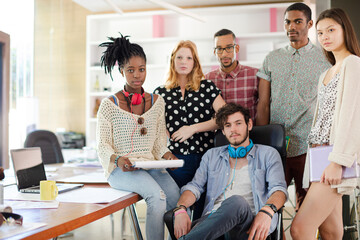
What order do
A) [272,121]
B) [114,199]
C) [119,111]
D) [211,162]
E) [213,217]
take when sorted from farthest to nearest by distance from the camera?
[272,121] → [211,162] → [119,111] → [213,217] → [114,199]

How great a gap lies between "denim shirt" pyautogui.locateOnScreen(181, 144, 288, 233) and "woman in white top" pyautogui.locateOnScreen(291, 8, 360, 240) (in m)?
0.27

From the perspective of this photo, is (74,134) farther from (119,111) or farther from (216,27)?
(119,111)

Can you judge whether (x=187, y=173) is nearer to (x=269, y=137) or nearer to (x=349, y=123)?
(x=269, y=137)

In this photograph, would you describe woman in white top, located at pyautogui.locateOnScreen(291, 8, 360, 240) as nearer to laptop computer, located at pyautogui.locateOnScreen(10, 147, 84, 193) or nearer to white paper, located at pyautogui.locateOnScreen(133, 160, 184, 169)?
white paper, located at pyautogui.locateOnScreen(133, 160, 184, 169)

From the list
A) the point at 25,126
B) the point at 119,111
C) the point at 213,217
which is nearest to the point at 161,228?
the point at 213,217

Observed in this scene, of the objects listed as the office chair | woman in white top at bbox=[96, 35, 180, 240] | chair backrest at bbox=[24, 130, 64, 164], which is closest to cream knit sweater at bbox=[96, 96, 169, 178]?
woman in white top at bbox=[96, 35, 180, 240]

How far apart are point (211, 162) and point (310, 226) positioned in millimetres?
733

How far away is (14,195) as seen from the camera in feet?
5.98

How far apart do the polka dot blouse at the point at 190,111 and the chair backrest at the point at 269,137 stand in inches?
4.6

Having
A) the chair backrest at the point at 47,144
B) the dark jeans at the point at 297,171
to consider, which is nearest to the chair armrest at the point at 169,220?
the dark jeans at the point at 297,171

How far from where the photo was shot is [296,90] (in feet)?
8.27

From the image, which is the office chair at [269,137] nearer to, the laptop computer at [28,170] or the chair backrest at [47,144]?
the laptop computer at [28,170]

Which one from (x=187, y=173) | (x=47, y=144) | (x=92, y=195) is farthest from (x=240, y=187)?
(x=47, y=144)

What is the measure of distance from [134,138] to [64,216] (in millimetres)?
716
